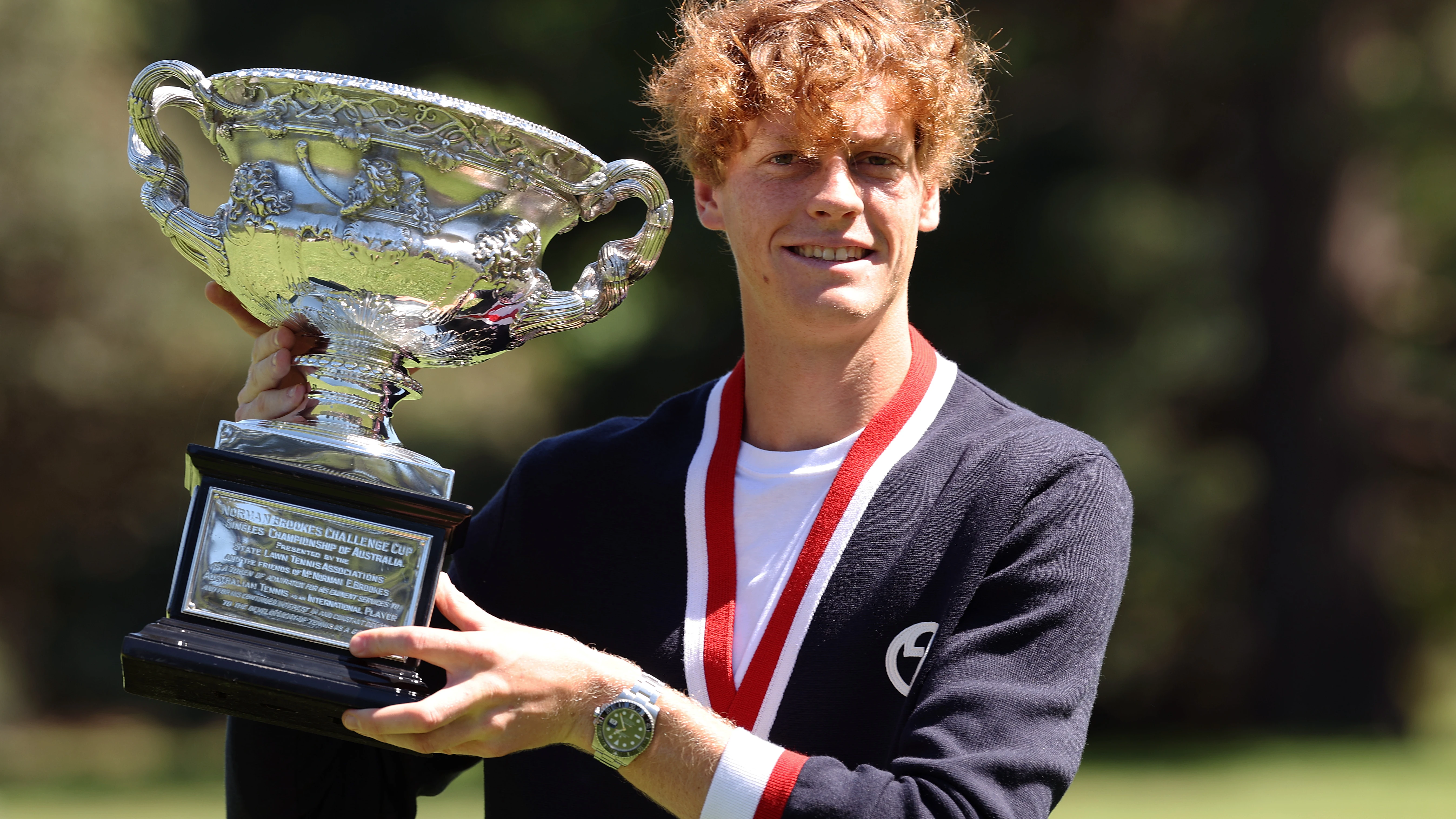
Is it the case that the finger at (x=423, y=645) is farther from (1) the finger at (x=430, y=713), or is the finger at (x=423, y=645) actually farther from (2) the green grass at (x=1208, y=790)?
(2) the green grass at (x=1208, y=790)

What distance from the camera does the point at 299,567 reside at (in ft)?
5.84

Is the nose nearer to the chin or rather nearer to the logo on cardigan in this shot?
the chin

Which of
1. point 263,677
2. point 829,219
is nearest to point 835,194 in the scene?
point 829,219

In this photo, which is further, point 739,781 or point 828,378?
point 828,378

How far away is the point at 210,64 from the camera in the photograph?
31.9ft

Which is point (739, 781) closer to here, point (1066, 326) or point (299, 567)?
point (299, 567)

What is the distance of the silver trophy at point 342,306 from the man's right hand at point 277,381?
3 cm

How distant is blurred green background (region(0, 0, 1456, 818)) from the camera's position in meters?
9.47

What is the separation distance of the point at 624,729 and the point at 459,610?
26cm

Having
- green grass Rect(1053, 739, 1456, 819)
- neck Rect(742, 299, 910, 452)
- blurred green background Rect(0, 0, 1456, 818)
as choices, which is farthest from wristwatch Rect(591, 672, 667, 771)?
blurred green background Rect(0, 0, 1456, 818)

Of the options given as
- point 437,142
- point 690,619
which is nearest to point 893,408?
point 690,619

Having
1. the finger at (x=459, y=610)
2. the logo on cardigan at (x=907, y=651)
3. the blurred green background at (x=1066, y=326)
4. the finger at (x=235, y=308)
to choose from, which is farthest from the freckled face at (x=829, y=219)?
the blurred green background at (x=1066, y=326)

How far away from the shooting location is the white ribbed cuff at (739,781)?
1627 mm

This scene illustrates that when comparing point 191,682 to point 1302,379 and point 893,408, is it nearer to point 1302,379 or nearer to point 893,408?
point 893,408
